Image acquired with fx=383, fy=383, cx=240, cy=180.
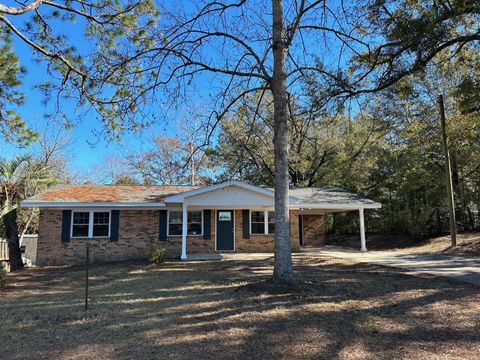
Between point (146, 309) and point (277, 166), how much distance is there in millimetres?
3930

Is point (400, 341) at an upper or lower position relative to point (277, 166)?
lower

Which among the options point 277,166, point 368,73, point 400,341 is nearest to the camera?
point 400,341

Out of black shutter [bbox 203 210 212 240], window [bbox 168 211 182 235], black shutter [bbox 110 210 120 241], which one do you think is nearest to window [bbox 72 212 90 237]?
black shutter [bbox 110 210 120 241]

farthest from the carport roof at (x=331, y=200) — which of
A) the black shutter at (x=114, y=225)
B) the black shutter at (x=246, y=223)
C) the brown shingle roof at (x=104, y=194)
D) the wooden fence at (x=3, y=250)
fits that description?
the wooden fence at (x=3, y=250)

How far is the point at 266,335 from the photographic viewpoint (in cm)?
526

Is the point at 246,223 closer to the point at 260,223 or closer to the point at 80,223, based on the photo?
the point at 260,223

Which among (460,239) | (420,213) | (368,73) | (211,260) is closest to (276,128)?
(368,73)

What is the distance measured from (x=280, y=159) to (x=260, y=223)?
10.6m

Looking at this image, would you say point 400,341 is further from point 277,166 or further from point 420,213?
point 420,213

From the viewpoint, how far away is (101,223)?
16641 mm

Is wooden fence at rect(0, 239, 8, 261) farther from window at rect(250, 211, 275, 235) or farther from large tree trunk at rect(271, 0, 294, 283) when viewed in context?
large tree trunk at rect(271, 0, 294, 283)

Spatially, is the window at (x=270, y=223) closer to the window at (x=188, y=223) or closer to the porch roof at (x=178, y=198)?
the porch roof at (x=178, y=198)

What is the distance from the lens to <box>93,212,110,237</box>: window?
16.5m

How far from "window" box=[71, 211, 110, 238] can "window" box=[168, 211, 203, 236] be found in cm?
270
